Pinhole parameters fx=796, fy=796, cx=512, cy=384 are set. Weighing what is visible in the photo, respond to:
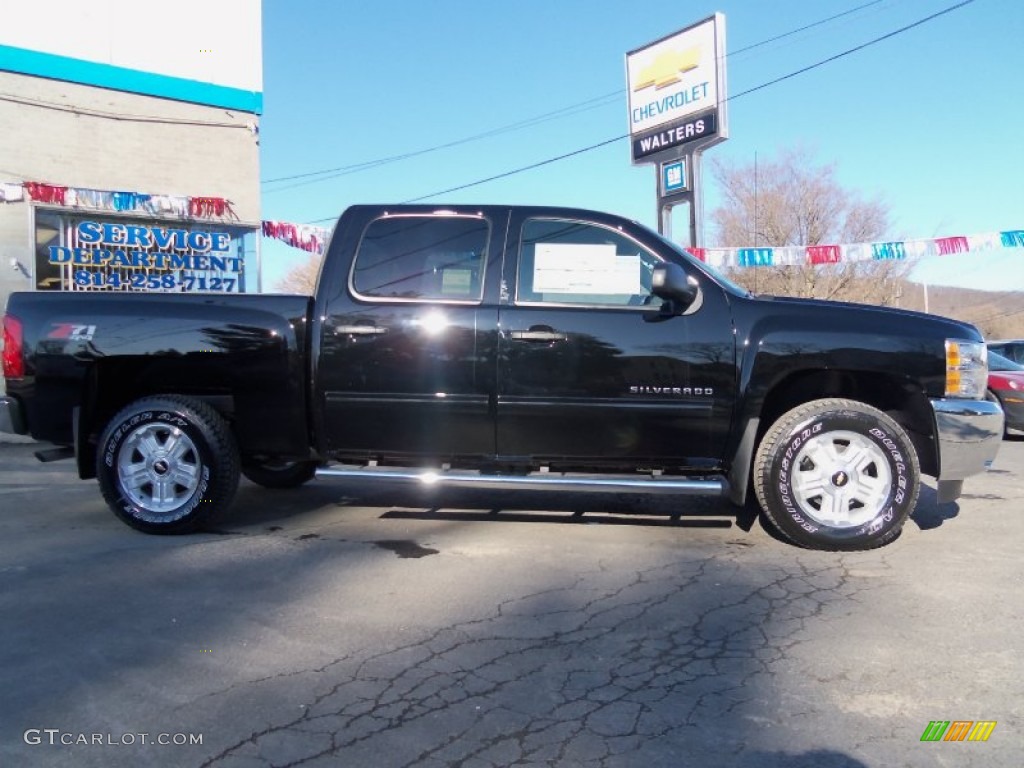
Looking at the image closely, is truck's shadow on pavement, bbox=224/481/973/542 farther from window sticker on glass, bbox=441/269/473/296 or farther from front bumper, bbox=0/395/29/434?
front bumper, bbox=0/395/29/434

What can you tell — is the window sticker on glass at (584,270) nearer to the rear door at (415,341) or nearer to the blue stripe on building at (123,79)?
the rear door at (415,341)

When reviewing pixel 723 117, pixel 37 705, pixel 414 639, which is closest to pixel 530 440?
pixel 414 639

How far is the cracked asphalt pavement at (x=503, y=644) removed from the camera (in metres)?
2.63

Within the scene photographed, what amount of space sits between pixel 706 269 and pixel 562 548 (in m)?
1.91

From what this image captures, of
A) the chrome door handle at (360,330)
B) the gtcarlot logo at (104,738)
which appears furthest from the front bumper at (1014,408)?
the gtcarlot logo at (104,738)

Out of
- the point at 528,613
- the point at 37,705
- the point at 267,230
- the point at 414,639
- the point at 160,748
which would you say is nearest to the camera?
the point at 160,748

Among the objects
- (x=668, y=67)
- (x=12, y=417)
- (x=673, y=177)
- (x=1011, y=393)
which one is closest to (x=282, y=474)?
(x=12, y=417)

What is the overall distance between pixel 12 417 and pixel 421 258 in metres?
2.85

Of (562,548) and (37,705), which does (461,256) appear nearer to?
(562,548)

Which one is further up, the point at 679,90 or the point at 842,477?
the point at 679,90

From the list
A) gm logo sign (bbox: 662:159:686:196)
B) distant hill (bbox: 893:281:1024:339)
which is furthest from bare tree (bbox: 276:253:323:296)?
distant hill (bbox: 893:281:1024:339)

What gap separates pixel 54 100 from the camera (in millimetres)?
12625

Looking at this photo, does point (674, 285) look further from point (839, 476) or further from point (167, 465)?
point (167, 465)

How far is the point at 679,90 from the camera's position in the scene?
1789 cm
